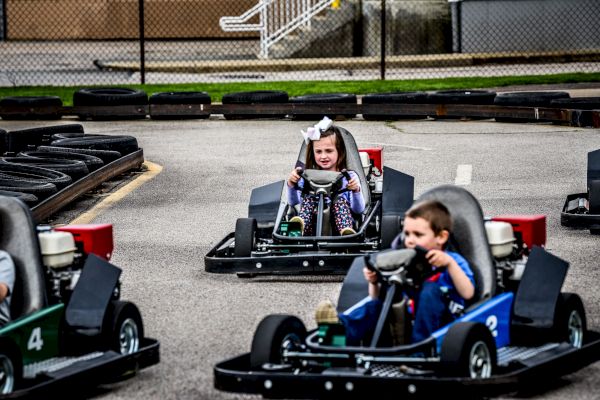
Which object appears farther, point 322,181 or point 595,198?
point 595,198

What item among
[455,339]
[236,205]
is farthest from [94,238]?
[236,205]

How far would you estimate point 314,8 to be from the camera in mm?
28141

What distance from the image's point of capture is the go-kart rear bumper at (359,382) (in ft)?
16.8

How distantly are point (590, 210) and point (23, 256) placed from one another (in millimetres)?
4968

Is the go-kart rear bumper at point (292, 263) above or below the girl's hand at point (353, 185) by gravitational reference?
below

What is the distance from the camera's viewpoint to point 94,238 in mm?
6246

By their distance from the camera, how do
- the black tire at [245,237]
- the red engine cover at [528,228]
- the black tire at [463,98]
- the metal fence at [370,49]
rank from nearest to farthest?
the red engine cover at [528,228] → the black tire at [245,237] → the black tire at [463,98] → the metal fence at [370,49]

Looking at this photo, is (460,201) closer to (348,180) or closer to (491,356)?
(491,356)

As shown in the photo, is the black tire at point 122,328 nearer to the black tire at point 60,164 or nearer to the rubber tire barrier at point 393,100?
the black tire at point 60,164

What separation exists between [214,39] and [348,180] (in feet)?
90.5

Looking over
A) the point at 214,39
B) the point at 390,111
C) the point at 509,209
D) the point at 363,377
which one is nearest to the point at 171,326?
the point at 363,377

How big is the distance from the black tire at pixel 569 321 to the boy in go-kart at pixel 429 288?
18.5 inches

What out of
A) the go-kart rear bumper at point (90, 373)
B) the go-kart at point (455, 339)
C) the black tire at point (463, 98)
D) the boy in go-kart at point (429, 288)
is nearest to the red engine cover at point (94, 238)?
the go-kart rear bumper at point (90, 373)

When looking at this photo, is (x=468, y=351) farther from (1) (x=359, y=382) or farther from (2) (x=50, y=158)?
(2) (x=50, y=158)
